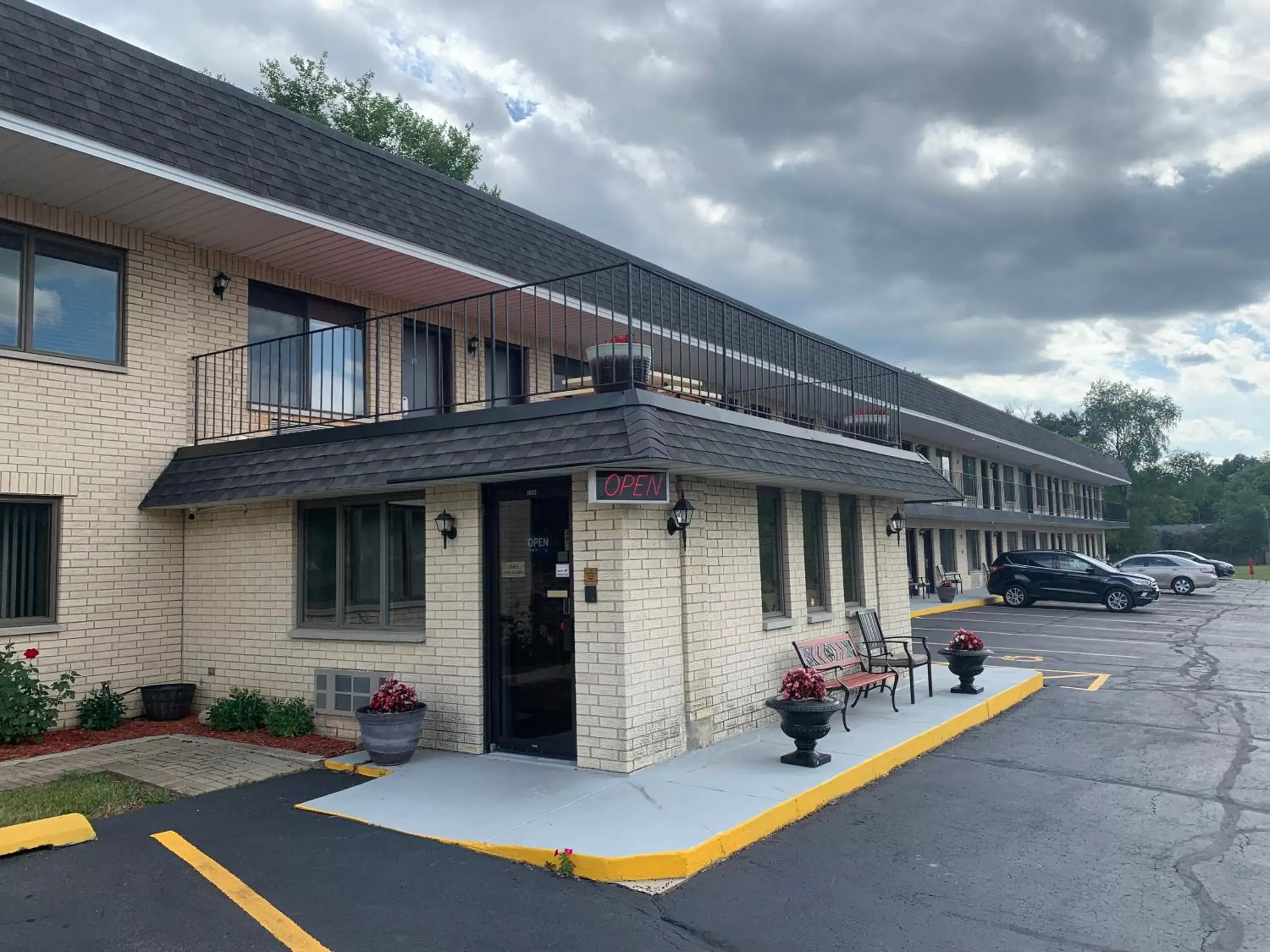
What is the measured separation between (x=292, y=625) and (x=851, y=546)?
711 centimetres

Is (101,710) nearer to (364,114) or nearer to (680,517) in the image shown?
(680,517)

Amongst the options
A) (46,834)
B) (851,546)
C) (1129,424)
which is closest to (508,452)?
(46,834)

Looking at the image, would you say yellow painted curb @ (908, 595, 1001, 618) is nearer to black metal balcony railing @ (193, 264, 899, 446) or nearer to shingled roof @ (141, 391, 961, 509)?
black metal balcony railing @ (193, 264, 899, 446)

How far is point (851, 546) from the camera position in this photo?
11.9m

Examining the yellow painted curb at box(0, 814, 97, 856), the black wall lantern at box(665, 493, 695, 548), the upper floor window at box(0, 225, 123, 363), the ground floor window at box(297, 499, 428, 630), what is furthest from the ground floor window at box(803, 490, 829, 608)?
the upper floor window at box(0, 225, 123, 363)

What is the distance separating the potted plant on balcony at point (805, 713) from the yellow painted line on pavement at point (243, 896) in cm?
408

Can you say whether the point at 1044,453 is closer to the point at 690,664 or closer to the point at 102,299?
the point at 690,664

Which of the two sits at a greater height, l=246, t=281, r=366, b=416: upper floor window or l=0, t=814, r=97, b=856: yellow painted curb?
l=246, t=281, r=366, b=416: upper floor window

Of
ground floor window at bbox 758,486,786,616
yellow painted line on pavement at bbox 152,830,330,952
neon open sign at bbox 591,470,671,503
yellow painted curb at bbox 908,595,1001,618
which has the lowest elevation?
yellow painted curb at bbox 908,595,1001,618

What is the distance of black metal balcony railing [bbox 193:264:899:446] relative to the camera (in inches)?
381

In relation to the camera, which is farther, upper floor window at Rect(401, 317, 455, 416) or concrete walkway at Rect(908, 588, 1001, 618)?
concrete walkway at Rect(908, 588, 1001, 618)

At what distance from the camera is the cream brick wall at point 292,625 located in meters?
8.02

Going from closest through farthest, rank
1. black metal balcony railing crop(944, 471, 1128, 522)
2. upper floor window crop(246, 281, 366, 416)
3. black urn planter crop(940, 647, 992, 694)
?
black urn planter crop(940, 647, 992, 694)
upper floor window crop(246, 281, 366, 416)
black metal balcony railing crop(944, 471, 1128, 522)

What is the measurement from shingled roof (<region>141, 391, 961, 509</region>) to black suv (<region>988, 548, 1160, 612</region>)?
18720 millimetres
